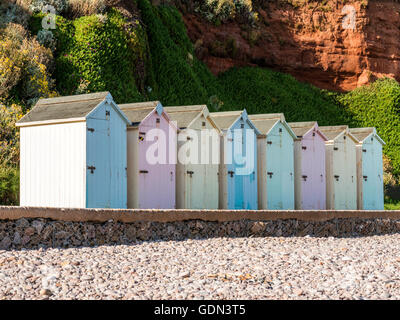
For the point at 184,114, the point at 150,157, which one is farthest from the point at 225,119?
the point at 150,157

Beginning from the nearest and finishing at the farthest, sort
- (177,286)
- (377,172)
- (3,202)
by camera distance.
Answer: (177,286) → (3,202) → (377,172)

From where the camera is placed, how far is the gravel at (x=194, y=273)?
6.28 m

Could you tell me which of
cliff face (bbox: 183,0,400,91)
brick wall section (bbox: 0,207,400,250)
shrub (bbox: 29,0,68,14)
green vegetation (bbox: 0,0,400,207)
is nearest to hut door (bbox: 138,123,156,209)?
brick wall section (bbox: 0,207,400,250)

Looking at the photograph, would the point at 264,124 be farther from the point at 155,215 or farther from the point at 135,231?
the point at 135,231

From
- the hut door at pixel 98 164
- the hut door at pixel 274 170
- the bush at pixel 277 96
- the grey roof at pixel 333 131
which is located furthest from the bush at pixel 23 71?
the bush at pixel 277 96

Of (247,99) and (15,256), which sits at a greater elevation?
(247,99)

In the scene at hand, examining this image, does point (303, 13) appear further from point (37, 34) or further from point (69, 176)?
point (69, 176)

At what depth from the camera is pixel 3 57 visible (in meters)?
15.6

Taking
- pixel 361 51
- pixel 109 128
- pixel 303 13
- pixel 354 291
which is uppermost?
pixel 303 13

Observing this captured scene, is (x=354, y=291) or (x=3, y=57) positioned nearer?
(x=354, y=291)

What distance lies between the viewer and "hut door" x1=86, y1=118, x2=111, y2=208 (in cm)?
1066

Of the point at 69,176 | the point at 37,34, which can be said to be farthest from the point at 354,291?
the point at 37,34

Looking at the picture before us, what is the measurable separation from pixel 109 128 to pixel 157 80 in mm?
11664

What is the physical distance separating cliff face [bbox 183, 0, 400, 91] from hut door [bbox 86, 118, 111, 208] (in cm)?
2280
